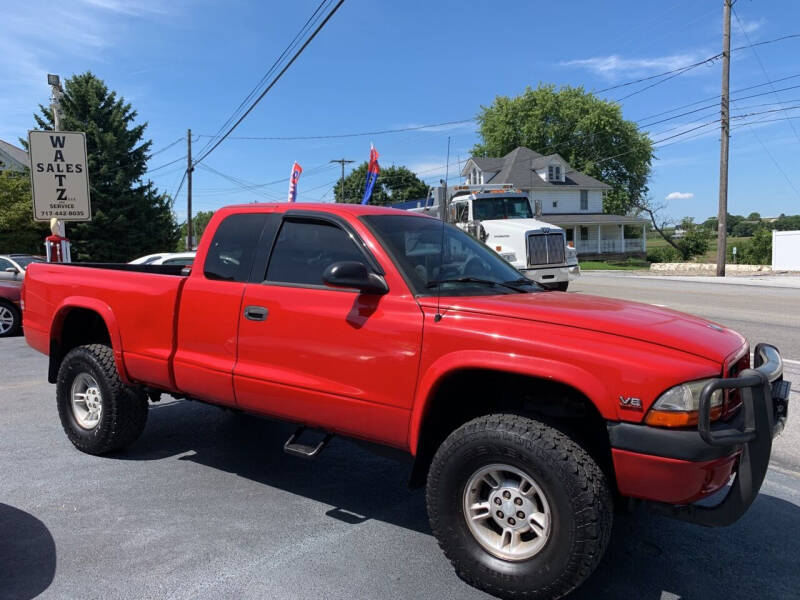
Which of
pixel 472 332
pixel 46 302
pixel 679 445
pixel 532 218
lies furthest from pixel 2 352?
pixel 532 218

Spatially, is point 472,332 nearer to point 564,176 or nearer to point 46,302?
point 46,302

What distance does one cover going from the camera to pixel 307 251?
386 cm

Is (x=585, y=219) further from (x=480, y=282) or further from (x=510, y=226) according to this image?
(x=480, y=282)

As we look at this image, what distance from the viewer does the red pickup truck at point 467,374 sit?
8.60 feet

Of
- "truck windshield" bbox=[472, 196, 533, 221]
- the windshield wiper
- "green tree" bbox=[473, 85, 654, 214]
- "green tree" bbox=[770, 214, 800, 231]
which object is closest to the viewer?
the windshield wiper

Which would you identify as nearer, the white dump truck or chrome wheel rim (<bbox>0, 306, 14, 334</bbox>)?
chrome wheel rim (<bbox>0, 306, 14, 334</bbox>)

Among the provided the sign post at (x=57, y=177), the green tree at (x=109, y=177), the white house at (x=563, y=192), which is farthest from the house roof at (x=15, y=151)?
the sign post at (x=57, y=177)

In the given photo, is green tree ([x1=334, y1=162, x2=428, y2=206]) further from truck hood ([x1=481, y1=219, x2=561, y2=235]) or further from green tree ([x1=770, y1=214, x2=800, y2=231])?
truck hood ([x1=481, y1=219, x2=561, y2=235])

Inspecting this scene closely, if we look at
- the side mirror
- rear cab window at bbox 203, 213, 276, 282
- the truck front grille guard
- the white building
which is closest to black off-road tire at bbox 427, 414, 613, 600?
the truck front grille guard

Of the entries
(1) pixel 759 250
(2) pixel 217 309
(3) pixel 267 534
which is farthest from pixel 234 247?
(1) pixel 759 250

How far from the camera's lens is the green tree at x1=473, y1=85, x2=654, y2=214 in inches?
2251

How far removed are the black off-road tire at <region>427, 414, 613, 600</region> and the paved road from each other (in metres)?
2.83

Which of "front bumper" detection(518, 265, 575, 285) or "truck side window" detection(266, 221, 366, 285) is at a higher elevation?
"truck side window" detection(266, 221, 366, 285)

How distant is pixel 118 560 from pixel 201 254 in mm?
1964
